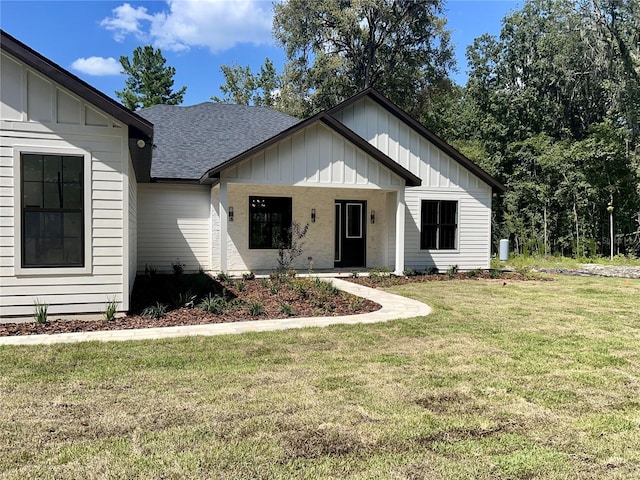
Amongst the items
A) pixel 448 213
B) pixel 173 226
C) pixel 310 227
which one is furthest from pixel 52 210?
pixel 448 213

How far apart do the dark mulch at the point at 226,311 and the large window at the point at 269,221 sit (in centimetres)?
250

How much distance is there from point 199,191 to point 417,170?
6.70 m

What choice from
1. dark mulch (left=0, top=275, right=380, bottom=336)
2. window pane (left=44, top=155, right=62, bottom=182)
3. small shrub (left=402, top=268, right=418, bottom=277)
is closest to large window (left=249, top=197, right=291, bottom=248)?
dark mulch (left=0, top=275, right=380, bottom=336)

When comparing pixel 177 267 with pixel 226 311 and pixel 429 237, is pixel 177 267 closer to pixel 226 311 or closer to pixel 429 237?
pixel 226 311

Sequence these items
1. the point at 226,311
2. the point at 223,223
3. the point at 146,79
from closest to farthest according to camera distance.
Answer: the point at 226,311
the point at 223,223
the point at 146,79

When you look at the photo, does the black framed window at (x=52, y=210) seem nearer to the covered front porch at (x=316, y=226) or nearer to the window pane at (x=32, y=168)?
the window pane at (x=32, y=168)

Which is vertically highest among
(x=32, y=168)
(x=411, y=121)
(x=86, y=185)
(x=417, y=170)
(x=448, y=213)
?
(x=411, y=121)

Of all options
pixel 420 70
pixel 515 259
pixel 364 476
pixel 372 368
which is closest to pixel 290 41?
pixel 420 70

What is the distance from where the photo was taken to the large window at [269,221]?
13.6 meters

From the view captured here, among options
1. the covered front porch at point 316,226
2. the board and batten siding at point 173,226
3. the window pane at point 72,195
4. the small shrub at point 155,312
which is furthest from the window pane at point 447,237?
the window pane at point 72,195

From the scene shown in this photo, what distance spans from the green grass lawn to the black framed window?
180 centimetres

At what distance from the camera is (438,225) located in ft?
48.5

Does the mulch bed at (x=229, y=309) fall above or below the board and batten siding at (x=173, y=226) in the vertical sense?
below

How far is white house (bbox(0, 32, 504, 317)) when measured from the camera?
6379 mm
